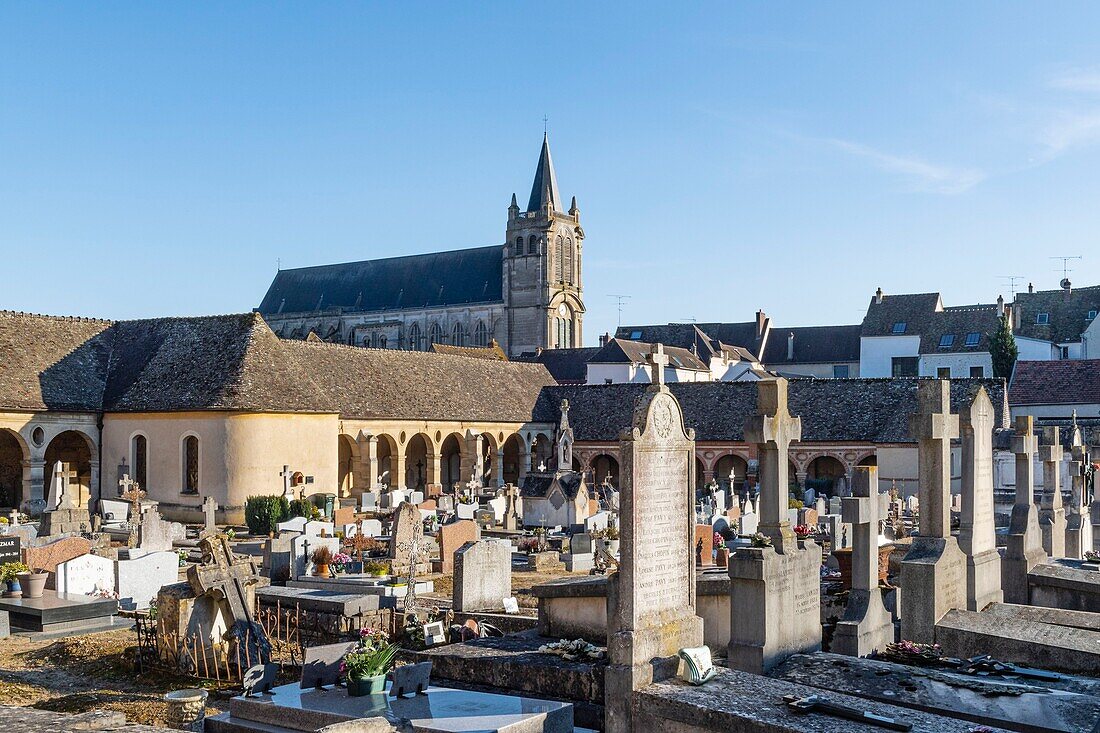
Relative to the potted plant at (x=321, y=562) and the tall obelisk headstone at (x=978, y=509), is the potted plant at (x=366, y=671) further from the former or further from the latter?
the potted plant at (x=321, y=562)

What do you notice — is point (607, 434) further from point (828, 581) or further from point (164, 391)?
point (828, 581)

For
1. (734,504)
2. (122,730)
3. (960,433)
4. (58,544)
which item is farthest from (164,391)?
(122,730)

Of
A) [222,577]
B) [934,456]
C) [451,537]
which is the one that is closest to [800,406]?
[451,537]

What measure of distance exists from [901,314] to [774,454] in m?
60.8

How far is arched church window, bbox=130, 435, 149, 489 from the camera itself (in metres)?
36.4

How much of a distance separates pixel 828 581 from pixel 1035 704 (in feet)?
26.6

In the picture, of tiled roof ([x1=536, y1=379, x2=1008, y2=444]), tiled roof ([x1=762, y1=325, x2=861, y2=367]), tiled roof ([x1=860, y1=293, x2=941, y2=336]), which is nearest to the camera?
tiled roof ([x1=536, y1=379, x2=1008, y2=444])

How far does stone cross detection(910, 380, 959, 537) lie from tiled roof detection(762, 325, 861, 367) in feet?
208

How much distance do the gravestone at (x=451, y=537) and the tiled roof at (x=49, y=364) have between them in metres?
18.4

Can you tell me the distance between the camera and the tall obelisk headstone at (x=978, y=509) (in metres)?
13.7

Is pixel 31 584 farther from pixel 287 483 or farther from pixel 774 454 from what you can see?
pixel 287 483

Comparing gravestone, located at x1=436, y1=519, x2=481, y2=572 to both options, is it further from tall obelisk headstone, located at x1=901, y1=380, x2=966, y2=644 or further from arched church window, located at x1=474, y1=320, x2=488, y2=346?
arched church window, located at x1=474, y1=320, x2=488, y2=346

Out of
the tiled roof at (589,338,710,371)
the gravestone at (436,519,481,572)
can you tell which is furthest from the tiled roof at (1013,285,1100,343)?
the gravestone at (436,519,481,572)

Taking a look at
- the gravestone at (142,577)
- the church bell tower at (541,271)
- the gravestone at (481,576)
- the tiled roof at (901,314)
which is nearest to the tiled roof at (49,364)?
the gravestone at (142,577)
